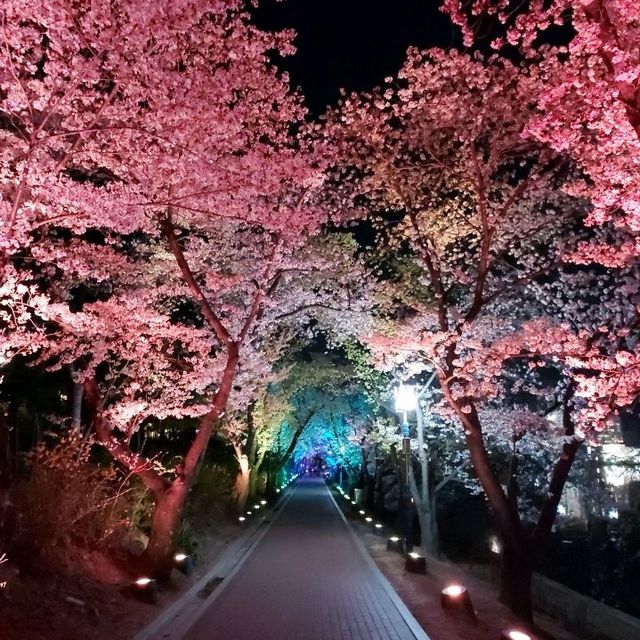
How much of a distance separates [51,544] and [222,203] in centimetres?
645

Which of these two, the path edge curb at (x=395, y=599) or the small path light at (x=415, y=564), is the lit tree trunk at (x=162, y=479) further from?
the small path light at (x=415, y=564)

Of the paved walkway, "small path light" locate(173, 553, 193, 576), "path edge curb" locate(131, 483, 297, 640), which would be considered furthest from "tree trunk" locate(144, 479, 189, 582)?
the paved walkway

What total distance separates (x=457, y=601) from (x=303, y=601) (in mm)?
2771

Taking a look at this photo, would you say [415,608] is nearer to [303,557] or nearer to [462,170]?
[303,557]

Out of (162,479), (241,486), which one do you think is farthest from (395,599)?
(241,486)

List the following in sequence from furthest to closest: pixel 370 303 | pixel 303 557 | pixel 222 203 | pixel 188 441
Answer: pixel 188 441 → pixel 370 303 → pixel 303 557 → pixel 222 203

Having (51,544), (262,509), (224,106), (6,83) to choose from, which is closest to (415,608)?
(51,544)

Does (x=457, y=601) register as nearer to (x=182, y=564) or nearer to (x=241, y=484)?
(x=182, y=564)

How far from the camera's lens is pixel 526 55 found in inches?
415

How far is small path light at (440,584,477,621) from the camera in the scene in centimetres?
915

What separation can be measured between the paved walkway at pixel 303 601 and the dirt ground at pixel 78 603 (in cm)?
97

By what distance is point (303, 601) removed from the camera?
10117 millimetres

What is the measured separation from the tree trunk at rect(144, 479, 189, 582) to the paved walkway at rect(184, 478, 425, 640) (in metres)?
1.17

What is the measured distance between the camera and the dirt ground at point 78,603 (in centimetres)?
690
